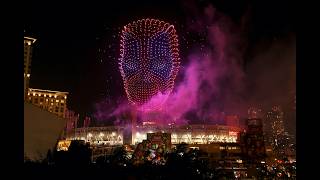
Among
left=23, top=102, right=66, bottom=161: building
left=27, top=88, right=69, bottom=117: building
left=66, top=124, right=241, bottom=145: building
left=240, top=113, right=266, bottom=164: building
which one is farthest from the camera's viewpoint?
left=27, top=88, right=69, bottom=117: building

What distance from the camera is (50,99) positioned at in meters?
97.4

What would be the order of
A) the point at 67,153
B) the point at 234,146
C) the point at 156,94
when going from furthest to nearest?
1. the point at 234,146
2. the point at 156,94
3. the point at 67,153

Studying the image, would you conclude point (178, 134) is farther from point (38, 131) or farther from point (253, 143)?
point (38, 131)

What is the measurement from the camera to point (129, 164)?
30.3 ft

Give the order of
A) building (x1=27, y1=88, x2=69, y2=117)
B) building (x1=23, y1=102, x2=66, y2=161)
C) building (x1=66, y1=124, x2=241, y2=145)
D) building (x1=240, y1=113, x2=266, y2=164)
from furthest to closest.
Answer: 1. building (x1=27, y1=88, x2=69, y2=117)
2. building (x1=66, y1=124, x2=241, y2=145)
3. building (x1=240, y1=113, x2=266, y2=164)
4. building (x1=23, y1=102, x2=66, y2=161)

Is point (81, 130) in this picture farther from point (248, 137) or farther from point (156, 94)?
point (156, 94)

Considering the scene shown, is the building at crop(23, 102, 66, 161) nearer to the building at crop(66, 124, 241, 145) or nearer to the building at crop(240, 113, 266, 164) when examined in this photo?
the building at crop(240, 113, 266, 164)

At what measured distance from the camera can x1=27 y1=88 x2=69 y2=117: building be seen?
3737 inches

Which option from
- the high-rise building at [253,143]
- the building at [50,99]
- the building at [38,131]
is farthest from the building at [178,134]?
the building at [38,131]

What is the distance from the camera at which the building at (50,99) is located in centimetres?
9491

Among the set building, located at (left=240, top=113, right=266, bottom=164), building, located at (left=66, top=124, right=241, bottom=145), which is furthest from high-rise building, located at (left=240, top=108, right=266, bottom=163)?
building, located at (left=66, top=124, right=241, bottom=145)

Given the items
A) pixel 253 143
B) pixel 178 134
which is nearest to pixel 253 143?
pixel 253 143

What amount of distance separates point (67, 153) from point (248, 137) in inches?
1815
